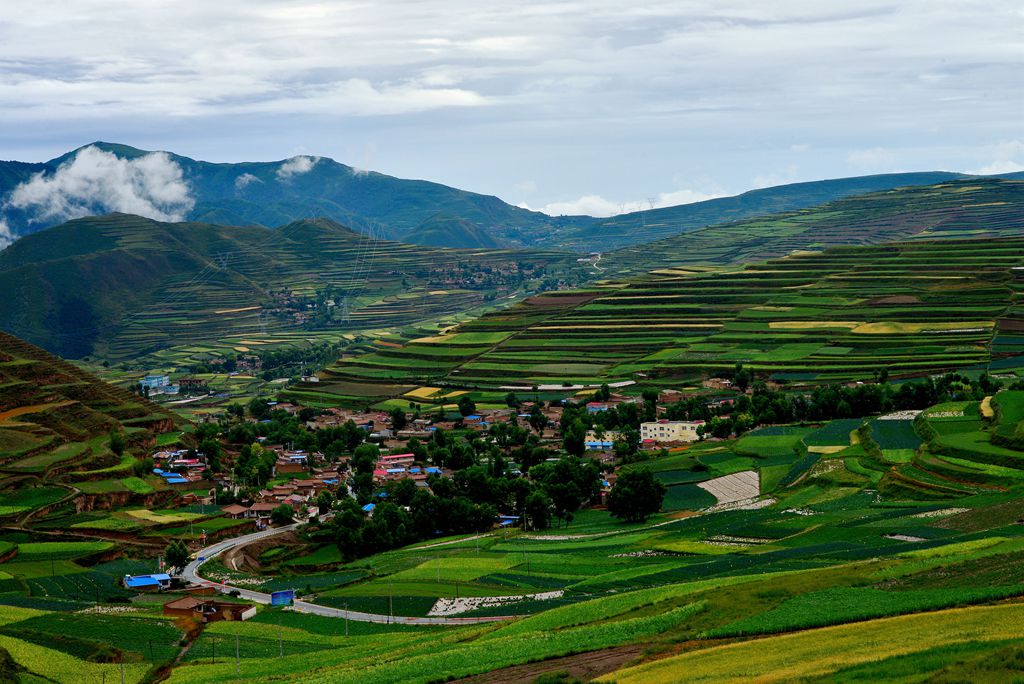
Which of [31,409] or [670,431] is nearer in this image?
[31,409]

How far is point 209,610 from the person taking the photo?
57.6m

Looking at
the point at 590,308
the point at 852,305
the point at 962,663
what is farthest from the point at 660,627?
the point at 590,308

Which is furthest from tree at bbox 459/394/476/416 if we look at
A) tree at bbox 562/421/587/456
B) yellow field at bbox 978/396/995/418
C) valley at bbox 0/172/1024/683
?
yellow field at bbox 978/396/995/418

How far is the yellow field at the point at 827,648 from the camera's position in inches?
1178

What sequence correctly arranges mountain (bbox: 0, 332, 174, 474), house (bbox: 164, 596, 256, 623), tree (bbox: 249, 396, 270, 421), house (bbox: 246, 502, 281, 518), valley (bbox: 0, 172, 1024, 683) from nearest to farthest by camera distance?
valley (bbox: 0, 172, 1024, 683) → house (bbox: 164, 596, 256, 623) → mountain (bbox: 0, 332, 174, 474) → house (bbox: 246, 502, 281, 518) → tree (bbox: 249, 396, 270, 421)

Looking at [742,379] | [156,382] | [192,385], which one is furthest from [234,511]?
[156,382]

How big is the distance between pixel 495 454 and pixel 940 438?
3528 cm

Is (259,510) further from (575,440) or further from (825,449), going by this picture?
(825,449)

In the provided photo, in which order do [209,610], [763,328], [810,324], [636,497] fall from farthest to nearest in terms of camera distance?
[763,328] → [810,324] → [636,497] → [209,610]

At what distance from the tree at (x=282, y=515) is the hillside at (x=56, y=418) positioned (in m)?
11.9

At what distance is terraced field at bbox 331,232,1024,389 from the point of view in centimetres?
12256

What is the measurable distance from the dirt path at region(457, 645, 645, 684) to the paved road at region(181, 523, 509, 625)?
13.5 meters

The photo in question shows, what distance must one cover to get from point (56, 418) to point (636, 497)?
48.0m

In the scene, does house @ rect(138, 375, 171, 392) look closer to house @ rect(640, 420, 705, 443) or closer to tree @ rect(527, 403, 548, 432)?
tree @ rect(527, 403, 548, 432)
